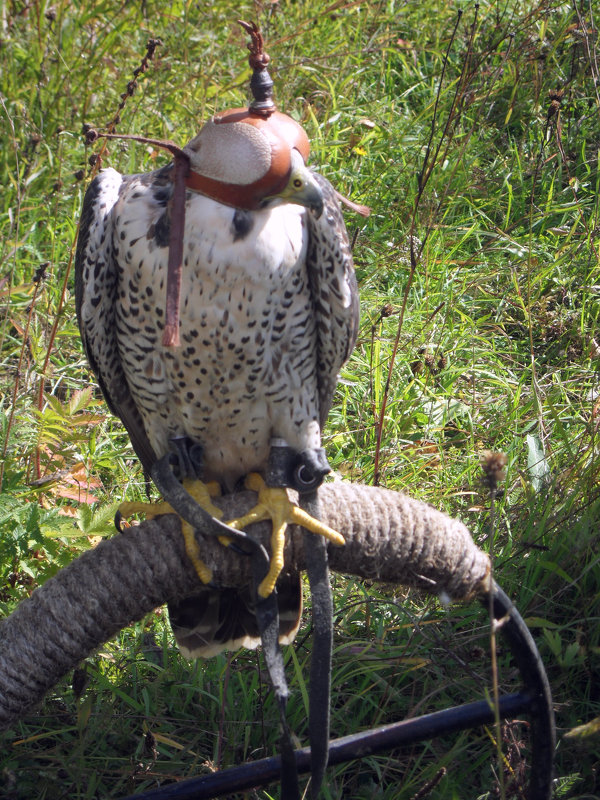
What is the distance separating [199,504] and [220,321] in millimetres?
450

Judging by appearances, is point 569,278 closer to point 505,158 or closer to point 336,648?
point 505,158

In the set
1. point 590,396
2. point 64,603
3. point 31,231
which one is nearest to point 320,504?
point 64,603

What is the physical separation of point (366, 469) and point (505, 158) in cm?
188

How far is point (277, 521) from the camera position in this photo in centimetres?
212

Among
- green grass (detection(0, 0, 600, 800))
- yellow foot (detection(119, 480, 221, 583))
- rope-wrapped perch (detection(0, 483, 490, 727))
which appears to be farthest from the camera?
green grass (detection(0, 0, 600, 800))

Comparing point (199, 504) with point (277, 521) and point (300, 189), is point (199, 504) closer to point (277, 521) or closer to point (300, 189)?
point (277, 521)

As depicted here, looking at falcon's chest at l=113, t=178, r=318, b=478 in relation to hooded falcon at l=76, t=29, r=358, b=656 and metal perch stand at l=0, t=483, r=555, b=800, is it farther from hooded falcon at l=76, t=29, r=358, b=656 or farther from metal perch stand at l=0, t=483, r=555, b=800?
metal perch stand at l=0, t=483, r=555, b=800

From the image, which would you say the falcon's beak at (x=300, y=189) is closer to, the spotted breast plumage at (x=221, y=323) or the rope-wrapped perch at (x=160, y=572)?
the spotted breast plumage at (x=221, y=323)

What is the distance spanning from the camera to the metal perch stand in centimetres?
181

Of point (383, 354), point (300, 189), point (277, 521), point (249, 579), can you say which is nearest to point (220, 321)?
point (300, 189)

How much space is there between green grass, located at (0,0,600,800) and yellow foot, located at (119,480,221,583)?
0.60 ft

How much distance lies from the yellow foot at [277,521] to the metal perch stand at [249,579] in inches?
1.3

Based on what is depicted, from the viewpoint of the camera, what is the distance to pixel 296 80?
439 cm

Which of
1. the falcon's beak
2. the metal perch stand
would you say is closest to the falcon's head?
the falcon's beak
